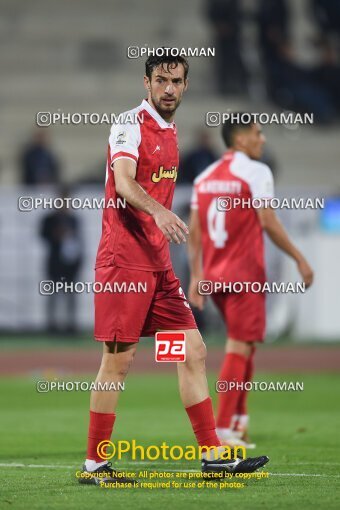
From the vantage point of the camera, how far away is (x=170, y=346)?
686cm

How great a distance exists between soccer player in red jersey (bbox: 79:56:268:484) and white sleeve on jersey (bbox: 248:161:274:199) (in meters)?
2.00

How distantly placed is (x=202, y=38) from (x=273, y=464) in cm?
1631

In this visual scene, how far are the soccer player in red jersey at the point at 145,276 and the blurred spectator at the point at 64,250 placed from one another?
12308mm

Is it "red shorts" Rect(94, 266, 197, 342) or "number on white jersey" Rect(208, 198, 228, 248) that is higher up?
"number on white jersey" Rect(208, 198, 228, 248)

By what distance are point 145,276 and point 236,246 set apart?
2306 millimetres

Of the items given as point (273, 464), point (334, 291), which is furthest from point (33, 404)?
point (334, 291)

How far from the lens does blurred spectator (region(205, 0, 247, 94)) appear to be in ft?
71.2

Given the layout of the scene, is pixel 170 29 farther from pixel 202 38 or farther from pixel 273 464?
pixel 273 464

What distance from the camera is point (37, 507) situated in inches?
235

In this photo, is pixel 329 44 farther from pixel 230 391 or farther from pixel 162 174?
pixel 162 174

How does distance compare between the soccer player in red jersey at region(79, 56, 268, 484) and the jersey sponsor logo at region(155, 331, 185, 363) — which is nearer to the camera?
the soccer player in red jersey at region(79, 56, 268, 484)

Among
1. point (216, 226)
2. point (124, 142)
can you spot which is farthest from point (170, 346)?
point (216, 226)

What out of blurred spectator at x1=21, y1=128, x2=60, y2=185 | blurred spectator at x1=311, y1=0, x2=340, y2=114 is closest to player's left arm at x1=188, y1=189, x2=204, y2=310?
blurred spectator at x1=21, y1=128, x2=60, y2=185

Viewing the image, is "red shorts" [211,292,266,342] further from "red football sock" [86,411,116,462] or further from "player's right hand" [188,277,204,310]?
"red football sock" [86,411,116,462]
